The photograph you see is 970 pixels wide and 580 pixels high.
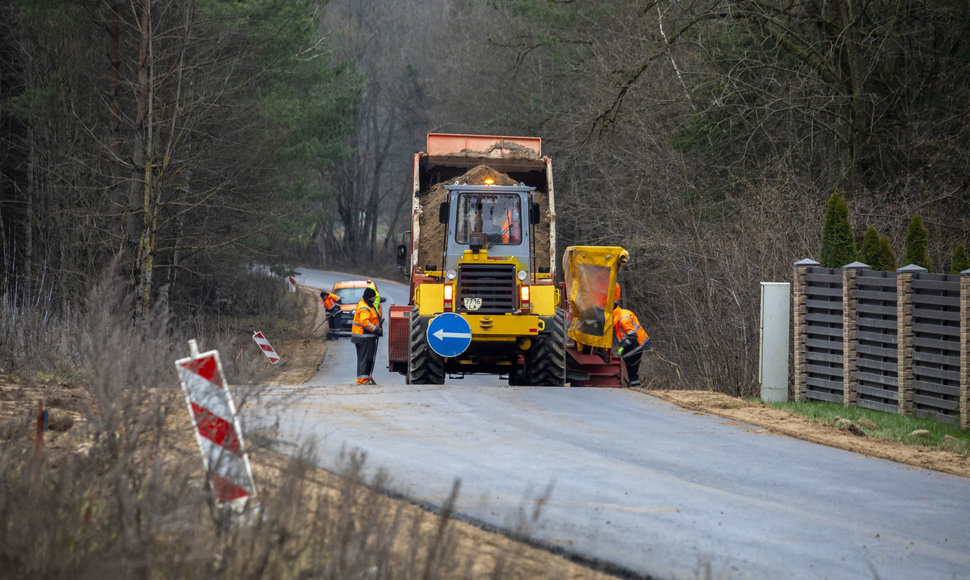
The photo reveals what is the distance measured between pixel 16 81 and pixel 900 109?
80.6 feet

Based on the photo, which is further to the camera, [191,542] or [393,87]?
[393,87]

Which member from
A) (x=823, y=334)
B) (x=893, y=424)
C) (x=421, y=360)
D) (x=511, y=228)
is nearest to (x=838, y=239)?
(x=823, y=334)

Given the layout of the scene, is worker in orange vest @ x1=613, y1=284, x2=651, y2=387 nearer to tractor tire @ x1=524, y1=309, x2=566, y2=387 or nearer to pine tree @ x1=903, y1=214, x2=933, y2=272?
tractor tire @ x1=524, y1=309, x2=566, y2=387

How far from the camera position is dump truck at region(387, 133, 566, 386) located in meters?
16.1

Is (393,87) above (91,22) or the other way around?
above

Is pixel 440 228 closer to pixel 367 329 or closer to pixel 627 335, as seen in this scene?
pixel 367 329

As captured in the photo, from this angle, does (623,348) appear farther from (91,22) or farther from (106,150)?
(91,22)

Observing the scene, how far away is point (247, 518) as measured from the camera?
5.21 m

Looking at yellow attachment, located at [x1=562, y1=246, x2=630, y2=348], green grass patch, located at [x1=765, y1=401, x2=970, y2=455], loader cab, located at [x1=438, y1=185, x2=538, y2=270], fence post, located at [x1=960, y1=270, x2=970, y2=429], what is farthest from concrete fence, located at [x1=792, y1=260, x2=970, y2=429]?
loader cab, located at [x1=438, y1=185, x2=538, y2=270]

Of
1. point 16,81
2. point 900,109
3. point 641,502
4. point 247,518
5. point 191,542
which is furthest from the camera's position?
point 16,81

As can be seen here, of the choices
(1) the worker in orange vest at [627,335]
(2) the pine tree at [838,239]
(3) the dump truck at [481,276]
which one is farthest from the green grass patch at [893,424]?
(3) the dump truck at [481,276]

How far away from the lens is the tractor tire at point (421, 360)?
16.4m

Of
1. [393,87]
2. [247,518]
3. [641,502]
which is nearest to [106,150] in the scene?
[641,502]

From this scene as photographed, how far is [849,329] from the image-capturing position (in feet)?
48.0
